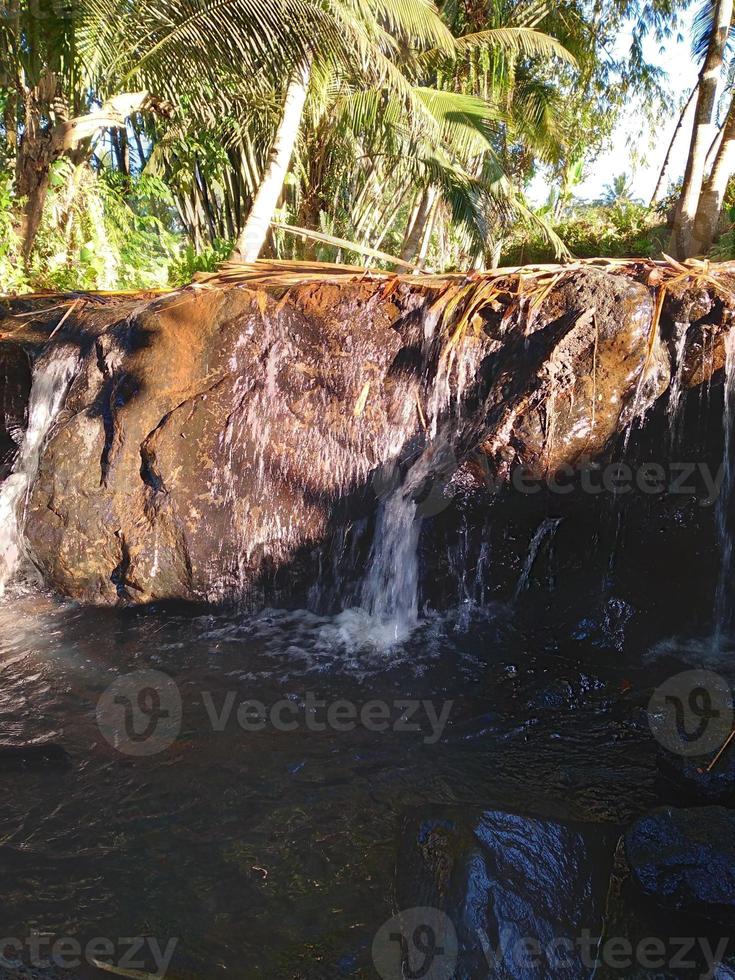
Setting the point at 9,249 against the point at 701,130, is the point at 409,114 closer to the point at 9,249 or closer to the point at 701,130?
the point at 701,130

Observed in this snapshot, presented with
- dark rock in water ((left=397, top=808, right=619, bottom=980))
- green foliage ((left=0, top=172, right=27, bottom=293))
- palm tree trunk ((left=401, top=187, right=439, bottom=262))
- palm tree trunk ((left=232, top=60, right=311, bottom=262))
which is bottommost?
dark rock in water ((left=397, top=808, right=619, bottom=980))

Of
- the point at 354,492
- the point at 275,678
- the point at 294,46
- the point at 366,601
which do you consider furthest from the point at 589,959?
the point at 294,46

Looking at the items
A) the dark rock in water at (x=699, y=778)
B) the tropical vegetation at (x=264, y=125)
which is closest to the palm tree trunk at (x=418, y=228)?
the tropical vegetation at (x=264, y=125)

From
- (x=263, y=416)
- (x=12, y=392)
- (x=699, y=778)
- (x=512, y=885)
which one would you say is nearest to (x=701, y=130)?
(x=263, y=416)

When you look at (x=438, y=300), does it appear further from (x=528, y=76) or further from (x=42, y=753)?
(x=528, y=76)

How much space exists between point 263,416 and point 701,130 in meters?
8.03

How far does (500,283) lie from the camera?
4855 millimetres

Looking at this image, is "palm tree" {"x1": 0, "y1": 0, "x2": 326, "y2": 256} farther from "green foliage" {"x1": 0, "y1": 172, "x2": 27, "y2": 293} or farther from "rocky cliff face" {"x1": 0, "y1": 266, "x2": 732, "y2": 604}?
"rocky cliff face" {"x1": 0, "y1": 266, "x2": 732, "y2": 604}

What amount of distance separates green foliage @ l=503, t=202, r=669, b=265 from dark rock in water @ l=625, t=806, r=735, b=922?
13.8 meters

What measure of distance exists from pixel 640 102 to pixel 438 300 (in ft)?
69.9

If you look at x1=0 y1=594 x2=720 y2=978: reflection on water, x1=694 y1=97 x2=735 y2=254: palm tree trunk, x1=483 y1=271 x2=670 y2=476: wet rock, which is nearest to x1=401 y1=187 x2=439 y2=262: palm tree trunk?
x1=694 y1=97 x2=735 y2=254: palm tree trunk

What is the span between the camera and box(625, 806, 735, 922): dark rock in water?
7.37ft

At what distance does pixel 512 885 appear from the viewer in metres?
2.32

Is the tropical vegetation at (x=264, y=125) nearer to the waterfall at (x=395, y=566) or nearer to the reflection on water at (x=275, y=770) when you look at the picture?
the waterfall at (x=395, y=566)
